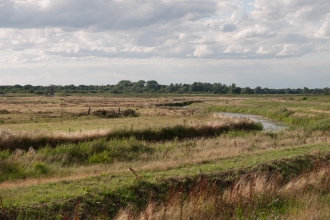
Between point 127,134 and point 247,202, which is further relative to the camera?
point 127,134

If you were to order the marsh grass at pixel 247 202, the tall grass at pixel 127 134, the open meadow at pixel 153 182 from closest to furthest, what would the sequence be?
1. the marsh grass at pixel 247 202
2. the open meadow at pixel 153 182
3. the tall grass at pixel 127 134

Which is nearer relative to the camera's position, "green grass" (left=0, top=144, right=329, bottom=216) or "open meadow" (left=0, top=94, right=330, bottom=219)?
"open meadow" (left=0, top=94, right=330, bottom=219)

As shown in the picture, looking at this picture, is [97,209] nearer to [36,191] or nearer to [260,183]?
[36,191]

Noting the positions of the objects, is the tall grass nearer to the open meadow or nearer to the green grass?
the open meadow

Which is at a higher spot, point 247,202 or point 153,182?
point 153,182

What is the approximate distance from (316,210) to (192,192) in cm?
304

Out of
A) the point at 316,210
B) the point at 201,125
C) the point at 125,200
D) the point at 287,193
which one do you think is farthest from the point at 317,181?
the point at 201,125

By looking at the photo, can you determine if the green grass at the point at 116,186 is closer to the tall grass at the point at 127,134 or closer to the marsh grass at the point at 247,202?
the marsh grass at the point at 247,202

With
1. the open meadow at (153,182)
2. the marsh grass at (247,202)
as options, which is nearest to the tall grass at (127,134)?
the open meadow at (153,182)

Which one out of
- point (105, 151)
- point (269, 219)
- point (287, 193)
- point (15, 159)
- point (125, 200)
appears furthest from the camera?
point (105, 151)

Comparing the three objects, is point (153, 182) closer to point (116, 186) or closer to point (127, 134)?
point (116, 186)

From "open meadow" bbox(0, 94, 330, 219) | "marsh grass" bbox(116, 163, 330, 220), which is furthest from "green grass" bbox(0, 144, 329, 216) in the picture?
"marsh grass" bbox(116, 163, 330, 220)

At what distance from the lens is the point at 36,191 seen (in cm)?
1061

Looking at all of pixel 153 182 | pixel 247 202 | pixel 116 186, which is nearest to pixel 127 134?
pixel 153 182
